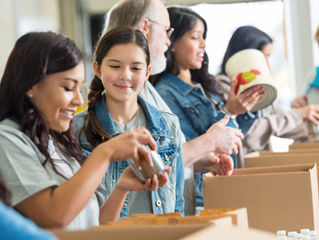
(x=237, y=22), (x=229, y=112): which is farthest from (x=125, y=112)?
(x=237, y=22)

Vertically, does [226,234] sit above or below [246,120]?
below

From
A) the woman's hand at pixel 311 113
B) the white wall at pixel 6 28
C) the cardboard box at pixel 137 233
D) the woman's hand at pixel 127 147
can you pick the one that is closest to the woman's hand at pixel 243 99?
the woman's hand at pixel 311 113

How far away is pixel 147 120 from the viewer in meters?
1.69

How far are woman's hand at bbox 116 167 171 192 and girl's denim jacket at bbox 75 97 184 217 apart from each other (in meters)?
0.25

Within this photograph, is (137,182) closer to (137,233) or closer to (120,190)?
(120,190)

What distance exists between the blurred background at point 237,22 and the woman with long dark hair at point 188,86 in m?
2.56

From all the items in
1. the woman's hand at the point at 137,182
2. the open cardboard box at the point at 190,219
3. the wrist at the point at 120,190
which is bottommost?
the open cardboard box at the point at 190,219

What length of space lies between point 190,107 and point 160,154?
615 mm

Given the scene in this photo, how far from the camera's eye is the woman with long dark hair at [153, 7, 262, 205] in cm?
226

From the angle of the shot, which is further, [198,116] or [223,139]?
[198,116]

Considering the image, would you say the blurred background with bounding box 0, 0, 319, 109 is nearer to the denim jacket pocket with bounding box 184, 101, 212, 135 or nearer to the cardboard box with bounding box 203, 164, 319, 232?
the denim jacket pocket with bounding box 184, 101, 212, 135

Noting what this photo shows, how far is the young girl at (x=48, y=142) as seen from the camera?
110 centimetres

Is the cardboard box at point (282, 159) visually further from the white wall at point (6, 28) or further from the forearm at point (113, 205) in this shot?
the white wall at point (6, 28)

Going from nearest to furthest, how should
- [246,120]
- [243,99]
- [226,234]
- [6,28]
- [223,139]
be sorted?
[226,234] < [223,139] < [243,99] < [246,120] < [6,28]
